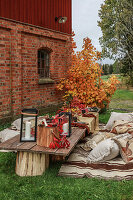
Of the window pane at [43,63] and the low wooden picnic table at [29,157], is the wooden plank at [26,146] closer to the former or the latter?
the low wooden picnic table at [29,157]

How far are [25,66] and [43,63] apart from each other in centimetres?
147

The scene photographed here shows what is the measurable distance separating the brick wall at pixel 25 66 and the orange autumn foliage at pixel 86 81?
617 mm

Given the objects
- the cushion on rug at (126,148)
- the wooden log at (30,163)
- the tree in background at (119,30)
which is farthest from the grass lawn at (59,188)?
the tree in background at (119,30)

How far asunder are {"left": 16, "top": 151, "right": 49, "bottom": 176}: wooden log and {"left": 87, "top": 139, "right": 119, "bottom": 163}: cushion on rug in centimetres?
103

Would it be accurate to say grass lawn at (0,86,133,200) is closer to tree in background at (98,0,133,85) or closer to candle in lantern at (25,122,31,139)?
candle in lantern at (25,122,31,139)

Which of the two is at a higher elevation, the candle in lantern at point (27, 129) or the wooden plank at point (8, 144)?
the candle in lantern at point (27, 129)

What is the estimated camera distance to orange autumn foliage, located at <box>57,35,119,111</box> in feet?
30.6

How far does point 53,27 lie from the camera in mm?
9656

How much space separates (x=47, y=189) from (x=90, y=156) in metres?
1.40

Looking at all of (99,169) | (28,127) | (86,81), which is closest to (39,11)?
(86,81)

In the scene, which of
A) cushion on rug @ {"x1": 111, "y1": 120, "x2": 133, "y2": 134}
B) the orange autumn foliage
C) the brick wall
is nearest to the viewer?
cushion on rug @ {"x1": 111, "y1": 120, "x2": 133, "y2": 134}

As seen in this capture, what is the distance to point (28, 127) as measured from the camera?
165 inches

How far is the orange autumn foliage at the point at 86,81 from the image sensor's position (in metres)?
9.33

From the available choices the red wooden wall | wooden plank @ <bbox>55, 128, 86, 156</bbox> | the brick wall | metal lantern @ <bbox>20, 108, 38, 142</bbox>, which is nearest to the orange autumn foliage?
the brick wall
